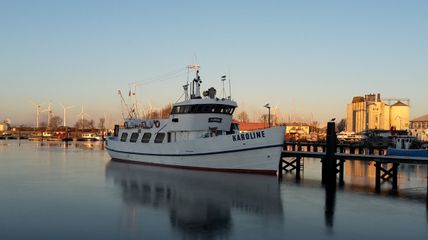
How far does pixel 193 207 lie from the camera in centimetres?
2294

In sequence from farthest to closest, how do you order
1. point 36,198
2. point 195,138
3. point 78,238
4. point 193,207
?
1. point 195,138
2. point 36,198
3. point 193,207
4. point 78,238

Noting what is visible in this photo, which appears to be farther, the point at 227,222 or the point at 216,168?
the point at 216,168

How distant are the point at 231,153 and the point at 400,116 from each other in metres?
154

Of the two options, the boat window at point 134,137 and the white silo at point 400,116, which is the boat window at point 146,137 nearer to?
the boat window at point 134,137

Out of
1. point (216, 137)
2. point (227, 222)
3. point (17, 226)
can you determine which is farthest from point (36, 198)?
point (216, 137)

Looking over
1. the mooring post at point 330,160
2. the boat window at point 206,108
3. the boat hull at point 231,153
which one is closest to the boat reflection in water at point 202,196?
Result: the boat hull at point 231,153

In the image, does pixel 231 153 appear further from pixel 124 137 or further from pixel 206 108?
pixel 124 137

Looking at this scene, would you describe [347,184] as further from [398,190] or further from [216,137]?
[216,137]

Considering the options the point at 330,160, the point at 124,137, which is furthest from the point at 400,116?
the point at 330,160

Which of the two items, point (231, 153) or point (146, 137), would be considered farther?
point (146, 137)

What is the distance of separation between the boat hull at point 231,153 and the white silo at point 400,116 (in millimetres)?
150174

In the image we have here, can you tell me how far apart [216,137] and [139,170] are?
892 centimetres

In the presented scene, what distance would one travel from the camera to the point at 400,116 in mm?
175875

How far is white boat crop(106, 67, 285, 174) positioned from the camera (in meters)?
37.2
